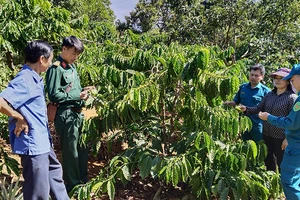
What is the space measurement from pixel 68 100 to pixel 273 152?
86.1 inches

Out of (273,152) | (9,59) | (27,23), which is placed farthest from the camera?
(9,59)

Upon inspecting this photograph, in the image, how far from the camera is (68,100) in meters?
2.96

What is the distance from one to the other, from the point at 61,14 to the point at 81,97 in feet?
5.08

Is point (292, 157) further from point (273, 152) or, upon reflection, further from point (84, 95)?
point (84, 95)

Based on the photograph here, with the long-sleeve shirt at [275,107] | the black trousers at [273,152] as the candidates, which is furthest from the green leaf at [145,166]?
the black trousers at [273,152]

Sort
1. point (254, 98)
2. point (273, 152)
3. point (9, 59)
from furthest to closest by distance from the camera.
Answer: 1. point (9, 59)
2. point (254, 98)
3. point (273, 152)

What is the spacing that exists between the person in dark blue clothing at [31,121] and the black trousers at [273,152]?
7.48 feet

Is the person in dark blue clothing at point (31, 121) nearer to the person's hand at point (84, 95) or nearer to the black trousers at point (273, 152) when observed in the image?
the person's hand at point (84, 95)

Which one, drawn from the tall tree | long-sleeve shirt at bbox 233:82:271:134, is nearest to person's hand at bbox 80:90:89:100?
the tall tree

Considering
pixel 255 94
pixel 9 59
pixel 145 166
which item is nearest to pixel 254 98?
pixel 255 94

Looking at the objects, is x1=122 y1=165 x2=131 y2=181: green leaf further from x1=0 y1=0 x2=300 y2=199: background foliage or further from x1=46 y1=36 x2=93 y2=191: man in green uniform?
x1=46 y1=36 x2=93 y2=191: man in green uniform

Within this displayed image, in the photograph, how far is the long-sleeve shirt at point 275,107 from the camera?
10.8ft

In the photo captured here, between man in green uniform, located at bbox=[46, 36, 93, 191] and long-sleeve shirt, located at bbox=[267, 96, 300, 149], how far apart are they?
1.65 meters

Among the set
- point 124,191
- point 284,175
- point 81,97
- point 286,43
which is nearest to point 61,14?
point 81,97
